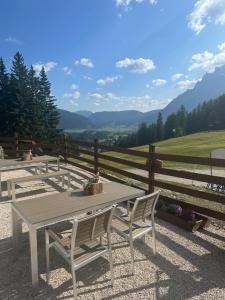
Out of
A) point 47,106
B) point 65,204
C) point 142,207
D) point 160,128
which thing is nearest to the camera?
point 142,207

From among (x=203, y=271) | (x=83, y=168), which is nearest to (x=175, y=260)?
(x=203, y=271)

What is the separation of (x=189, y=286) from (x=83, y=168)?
6.93m

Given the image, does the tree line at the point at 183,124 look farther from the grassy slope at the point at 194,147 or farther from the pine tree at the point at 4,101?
the pine tree at the point at 4,101

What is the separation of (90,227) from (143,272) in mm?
1126

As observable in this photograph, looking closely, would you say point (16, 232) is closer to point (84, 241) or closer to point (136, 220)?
point (84, 241)

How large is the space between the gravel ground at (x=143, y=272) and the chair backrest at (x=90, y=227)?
0.67 metres

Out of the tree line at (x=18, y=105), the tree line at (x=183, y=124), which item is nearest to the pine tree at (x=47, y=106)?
the tree line at (x=18, y=105)

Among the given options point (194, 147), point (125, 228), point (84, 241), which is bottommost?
point (194, 147)

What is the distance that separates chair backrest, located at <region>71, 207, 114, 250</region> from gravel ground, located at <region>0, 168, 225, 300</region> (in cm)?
67

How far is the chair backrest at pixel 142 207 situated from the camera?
3.41 m

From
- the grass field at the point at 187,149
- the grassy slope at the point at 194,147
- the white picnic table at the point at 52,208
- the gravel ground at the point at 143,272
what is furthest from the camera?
the grassy slope at the point at 194,147

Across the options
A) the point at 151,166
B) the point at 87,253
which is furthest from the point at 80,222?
the point at 151,166

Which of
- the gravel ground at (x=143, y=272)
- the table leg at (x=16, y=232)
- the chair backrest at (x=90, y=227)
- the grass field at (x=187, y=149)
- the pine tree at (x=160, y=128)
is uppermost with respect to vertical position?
the pine tree at (x=160, y=128)

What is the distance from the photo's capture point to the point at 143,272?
344 cm
